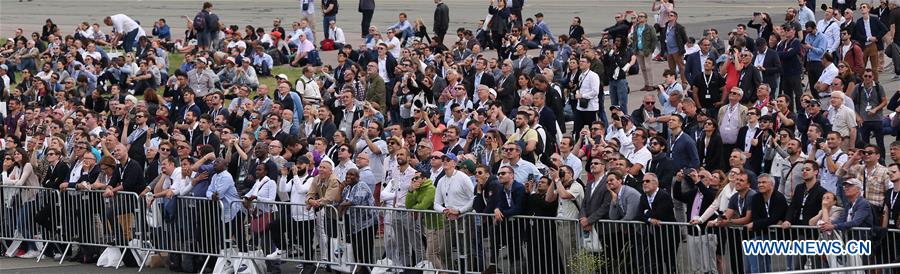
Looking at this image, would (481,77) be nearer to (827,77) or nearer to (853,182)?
(827,77)

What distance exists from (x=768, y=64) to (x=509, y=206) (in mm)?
7990

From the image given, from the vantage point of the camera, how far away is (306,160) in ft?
56.1

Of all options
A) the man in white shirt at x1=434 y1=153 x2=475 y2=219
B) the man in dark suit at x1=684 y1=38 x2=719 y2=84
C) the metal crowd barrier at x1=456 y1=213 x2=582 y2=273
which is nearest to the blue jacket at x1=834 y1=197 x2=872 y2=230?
the metal crowd barrier at x1=456 y1=213 x2=582 y2=273

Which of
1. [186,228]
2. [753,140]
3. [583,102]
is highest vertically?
[583,102]

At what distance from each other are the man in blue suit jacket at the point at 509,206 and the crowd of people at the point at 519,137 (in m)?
0.02

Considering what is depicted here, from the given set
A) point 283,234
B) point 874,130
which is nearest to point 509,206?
point 283,234

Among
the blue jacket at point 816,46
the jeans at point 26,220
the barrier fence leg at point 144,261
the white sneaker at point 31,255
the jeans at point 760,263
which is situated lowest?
the jeans at point 760,263

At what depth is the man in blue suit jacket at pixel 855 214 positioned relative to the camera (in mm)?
13609

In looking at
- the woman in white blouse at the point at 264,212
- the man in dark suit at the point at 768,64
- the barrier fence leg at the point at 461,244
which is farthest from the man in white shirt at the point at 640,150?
the man in dark suit at the point at 768,64

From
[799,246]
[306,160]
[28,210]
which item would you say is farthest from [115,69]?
[799,246]

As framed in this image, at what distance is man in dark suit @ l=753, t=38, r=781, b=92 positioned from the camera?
22.4m

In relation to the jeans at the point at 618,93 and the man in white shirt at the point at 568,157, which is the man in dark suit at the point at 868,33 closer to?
the jeans at the point at 618,93

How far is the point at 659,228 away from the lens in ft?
48.3

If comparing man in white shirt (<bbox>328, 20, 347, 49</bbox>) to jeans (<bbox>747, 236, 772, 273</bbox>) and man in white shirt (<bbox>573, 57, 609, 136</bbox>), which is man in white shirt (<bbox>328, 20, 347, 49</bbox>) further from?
jeans (<bbox>747, 236, 772, 273</bbox>)
